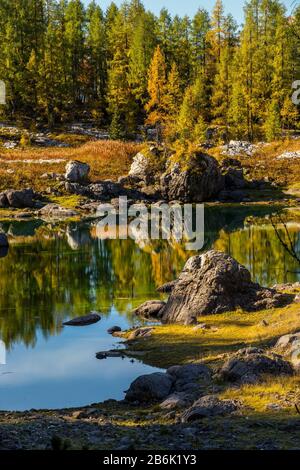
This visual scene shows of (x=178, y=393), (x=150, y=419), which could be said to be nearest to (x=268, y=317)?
(x=178, y=393)

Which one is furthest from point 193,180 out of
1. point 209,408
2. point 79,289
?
point 209,408

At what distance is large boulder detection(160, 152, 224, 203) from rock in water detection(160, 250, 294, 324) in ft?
188

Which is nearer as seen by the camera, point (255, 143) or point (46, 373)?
point (46, 373)

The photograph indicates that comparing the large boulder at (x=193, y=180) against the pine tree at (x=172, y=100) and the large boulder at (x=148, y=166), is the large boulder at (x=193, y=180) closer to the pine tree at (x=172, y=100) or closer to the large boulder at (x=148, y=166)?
the large boulder at (x=148, y=166)

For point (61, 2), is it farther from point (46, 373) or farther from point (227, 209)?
point (46, 373)

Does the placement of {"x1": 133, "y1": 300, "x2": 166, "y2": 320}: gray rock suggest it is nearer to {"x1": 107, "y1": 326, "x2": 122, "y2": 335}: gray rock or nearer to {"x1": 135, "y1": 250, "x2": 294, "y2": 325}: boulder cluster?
{"x1": 135, "y1": 250, "x2": 294, "y2": 325}: boulder cluster

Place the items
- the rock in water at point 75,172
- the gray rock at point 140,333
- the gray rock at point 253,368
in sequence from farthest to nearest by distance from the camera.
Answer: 1. the rock in water at point 75,172
2. the gray rock at point 140,333
3. the gray rock at point 253,368

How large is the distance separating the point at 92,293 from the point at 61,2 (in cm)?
12347

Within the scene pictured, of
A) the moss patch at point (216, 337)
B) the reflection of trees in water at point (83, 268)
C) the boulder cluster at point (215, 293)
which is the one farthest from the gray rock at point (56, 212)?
the moss patch at point (216, 337)

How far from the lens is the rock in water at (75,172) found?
297 feet

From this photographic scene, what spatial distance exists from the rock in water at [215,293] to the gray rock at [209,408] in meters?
12.6

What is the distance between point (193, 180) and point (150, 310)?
56874 millimetres

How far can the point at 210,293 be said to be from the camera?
30.8 meters

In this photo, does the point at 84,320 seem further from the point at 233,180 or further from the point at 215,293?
the point at 233,180
